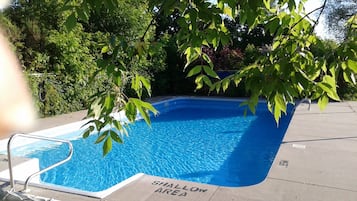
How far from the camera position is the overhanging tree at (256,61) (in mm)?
1141

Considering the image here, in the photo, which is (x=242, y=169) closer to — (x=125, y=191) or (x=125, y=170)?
(x=125, y=170)

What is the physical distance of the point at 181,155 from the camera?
8.41 meters

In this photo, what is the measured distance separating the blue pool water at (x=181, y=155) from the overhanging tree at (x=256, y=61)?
4.40 meters

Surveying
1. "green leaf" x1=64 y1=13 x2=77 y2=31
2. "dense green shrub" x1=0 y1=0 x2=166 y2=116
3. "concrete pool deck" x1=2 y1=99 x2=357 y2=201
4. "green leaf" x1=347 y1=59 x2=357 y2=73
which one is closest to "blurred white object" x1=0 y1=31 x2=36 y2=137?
"dense green shrub" x1=0 y1=0 x2=166 y2=116

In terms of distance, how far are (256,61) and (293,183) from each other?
4.12 metres

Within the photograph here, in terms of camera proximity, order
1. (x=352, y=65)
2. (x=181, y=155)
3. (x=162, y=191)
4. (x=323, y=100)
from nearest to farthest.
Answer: (x=352, y=65)
(x=323, y=100)
(x=162, y=191)
(x=181, y=155)

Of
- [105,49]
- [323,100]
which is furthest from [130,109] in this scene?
[323,100]

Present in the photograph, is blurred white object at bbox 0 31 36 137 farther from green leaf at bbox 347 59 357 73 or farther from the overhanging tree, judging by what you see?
green leaf at bbox 347 59 357 73

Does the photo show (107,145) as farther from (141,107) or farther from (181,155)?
(181,155)

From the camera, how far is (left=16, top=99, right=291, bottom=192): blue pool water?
6883mm

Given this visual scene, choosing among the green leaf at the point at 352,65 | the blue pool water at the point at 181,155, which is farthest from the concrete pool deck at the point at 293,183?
the green leaf at the point at 352,65

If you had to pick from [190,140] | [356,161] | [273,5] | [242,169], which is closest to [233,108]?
[190,140]

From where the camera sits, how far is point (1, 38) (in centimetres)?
970

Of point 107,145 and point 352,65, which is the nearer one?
point 352,65
